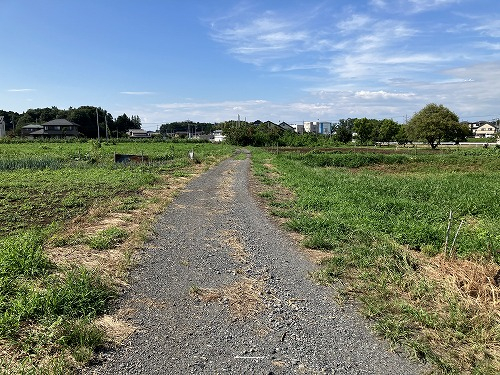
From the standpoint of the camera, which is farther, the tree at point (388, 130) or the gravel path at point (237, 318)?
the tree at point (388, 130)

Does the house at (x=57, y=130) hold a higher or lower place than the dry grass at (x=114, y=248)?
higher

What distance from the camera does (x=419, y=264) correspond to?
6.00 m

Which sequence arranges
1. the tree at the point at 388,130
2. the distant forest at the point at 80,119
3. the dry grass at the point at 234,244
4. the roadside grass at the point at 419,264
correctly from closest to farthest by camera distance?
the roadside grass at the point at 419,264 < the dry grass at the point at 234,244 < the tree at the point at 388,130 < the distant forest at the point at 80,119

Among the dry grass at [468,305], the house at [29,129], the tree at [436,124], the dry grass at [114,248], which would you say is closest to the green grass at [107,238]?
the dry grass at [114,248]

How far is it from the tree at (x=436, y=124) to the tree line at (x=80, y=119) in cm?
7184

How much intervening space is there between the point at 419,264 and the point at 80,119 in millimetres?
109623

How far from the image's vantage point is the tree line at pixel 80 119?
10100 centimetres

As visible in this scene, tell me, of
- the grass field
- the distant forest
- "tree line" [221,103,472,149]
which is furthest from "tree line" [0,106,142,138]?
the grass field

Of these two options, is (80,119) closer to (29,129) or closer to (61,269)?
(29,129)

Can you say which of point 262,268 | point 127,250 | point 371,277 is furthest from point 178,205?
point 371,277

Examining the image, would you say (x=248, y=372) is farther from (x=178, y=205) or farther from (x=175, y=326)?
(x=178, y=205)

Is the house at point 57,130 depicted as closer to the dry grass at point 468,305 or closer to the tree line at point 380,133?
the tree line at point 380,133

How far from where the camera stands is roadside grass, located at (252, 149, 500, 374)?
153 inches

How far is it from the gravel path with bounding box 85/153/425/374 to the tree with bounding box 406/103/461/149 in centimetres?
5395
